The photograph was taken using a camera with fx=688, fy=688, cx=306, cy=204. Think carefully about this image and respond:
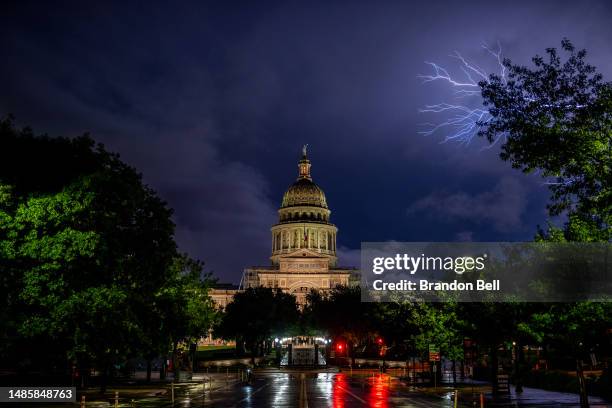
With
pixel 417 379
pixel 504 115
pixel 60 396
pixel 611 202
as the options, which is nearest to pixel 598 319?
pixel 611 202

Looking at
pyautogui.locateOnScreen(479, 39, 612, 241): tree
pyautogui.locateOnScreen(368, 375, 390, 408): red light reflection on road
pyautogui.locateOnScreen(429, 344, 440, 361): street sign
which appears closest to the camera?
pyautogui.locateOnScreen(479, 39, 612, 241): tree

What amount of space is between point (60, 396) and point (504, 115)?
2527 cm

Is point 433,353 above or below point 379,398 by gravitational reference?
above

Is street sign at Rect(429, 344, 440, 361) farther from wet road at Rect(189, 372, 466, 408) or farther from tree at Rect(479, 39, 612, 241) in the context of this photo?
tree at Rect(479, 39, 612, 241)

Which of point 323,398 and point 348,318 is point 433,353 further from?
point 348,318

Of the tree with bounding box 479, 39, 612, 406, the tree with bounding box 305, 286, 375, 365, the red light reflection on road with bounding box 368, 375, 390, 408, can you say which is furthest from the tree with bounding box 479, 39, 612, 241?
the tree with bounding box 305, 286, 375, 365

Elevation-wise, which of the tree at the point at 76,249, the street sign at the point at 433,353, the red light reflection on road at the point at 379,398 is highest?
the tree at the point at 76,249

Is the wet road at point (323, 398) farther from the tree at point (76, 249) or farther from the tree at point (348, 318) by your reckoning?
the tree at point (348, 318)

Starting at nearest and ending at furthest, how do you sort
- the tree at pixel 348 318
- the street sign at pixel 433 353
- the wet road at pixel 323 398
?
the wet road at pixel 323 398 < the street sign at pixel 433 353 < the tree at pixel 348 318

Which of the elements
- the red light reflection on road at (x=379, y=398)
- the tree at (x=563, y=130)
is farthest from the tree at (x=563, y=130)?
the red light reflection on road at (x=379, y=398)

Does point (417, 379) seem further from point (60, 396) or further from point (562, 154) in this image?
point (562, 154)

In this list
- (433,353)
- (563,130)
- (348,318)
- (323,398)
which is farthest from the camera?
(348,318)

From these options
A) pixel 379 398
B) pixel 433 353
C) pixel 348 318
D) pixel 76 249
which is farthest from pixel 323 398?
pixel 348 318

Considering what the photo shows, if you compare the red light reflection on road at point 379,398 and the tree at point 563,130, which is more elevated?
the tree at point 563,130
